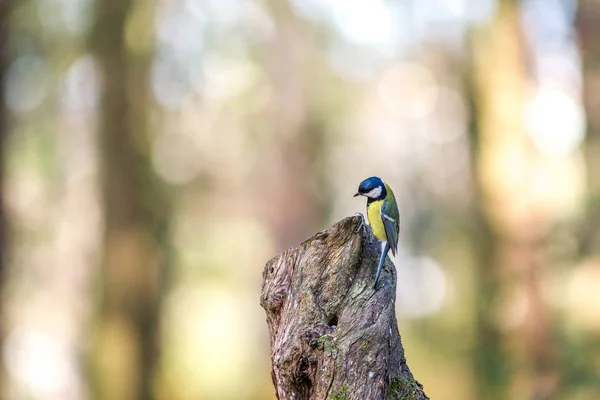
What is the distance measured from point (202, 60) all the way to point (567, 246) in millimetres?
10083

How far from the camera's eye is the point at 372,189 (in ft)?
12.2

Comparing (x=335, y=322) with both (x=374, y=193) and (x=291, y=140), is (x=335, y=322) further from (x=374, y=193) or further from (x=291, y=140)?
(x=291, y=140)

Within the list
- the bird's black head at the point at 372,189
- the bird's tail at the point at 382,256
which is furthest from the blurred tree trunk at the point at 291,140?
the bird's tail at the point at 382,256

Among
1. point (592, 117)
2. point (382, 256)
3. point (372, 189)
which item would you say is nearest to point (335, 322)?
point (382, 256)

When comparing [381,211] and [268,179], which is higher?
[268,179]

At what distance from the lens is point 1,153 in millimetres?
9320

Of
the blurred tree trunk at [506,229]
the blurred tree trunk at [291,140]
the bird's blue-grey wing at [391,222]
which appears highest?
the blurred tree trunk at [291,140]

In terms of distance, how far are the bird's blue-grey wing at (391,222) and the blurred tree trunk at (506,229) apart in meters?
6.41

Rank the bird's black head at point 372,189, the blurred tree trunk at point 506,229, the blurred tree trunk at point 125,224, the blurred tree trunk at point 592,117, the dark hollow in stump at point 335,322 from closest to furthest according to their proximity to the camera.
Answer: the dark hollow in stump at point 335,322
the bird's black head at point 372,189
the blurred tree trunk at point 125,224
the blurred tree trunk at point 592,117
the blurred tree trunk at point 506,229

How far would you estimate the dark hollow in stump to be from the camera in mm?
2746

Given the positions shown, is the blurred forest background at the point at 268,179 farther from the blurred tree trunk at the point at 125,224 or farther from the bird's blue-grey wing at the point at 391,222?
the bird's blue-grey wing at the point at 391,222

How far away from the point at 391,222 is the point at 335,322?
0.93 m

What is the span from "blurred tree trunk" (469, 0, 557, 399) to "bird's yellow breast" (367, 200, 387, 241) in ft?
21.3

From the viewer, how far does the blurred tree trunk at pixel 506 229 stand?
31.6 ft
